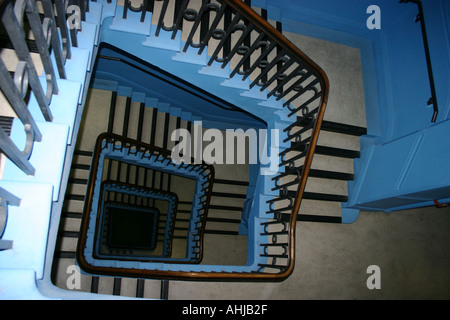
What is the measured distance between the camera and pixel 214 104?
6520mm

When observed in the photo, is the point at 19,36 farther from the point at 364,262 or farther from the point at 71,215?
the point at 364,262

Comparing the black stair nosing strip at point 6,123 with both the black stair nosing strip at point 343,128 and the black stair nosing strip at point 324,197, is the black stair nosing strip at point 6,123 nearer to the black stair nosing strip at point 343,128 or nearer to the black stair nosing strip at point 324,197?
the black stair nosing strip at point 324,197

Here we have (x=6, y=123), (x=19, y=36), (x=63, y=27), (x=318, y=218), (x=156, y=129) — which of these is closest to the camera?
(x=19, y=36)

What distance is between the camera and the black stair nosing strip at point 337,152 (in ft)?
13.4

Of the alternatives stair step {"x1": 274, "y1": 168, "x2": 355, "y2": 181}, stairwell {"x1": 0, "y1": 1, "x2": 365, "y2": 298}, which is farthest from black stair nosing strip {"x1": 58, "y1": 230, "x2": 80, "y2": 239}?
stair step {"x1": 274, "y1": 168, "x2": 355, "y2": 181}

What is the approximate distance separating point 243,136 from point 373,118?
377cm

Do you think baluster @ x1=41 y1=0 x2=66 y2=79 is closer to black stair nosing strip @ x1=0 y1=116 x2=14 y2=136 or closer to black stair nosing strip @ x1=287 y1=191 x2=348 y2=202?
black stair nosing strip @ x1=0 y1=116 x2=14 y2=136

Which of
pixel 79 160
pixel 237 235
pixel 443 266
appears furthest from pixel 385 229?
pixel 79 160

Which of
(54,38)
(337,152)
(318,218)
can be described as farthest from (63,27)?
(337,152)

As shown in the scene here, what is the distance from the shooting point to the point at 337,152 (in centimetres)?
417

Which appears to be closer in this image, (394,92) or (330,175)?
(330,175)
